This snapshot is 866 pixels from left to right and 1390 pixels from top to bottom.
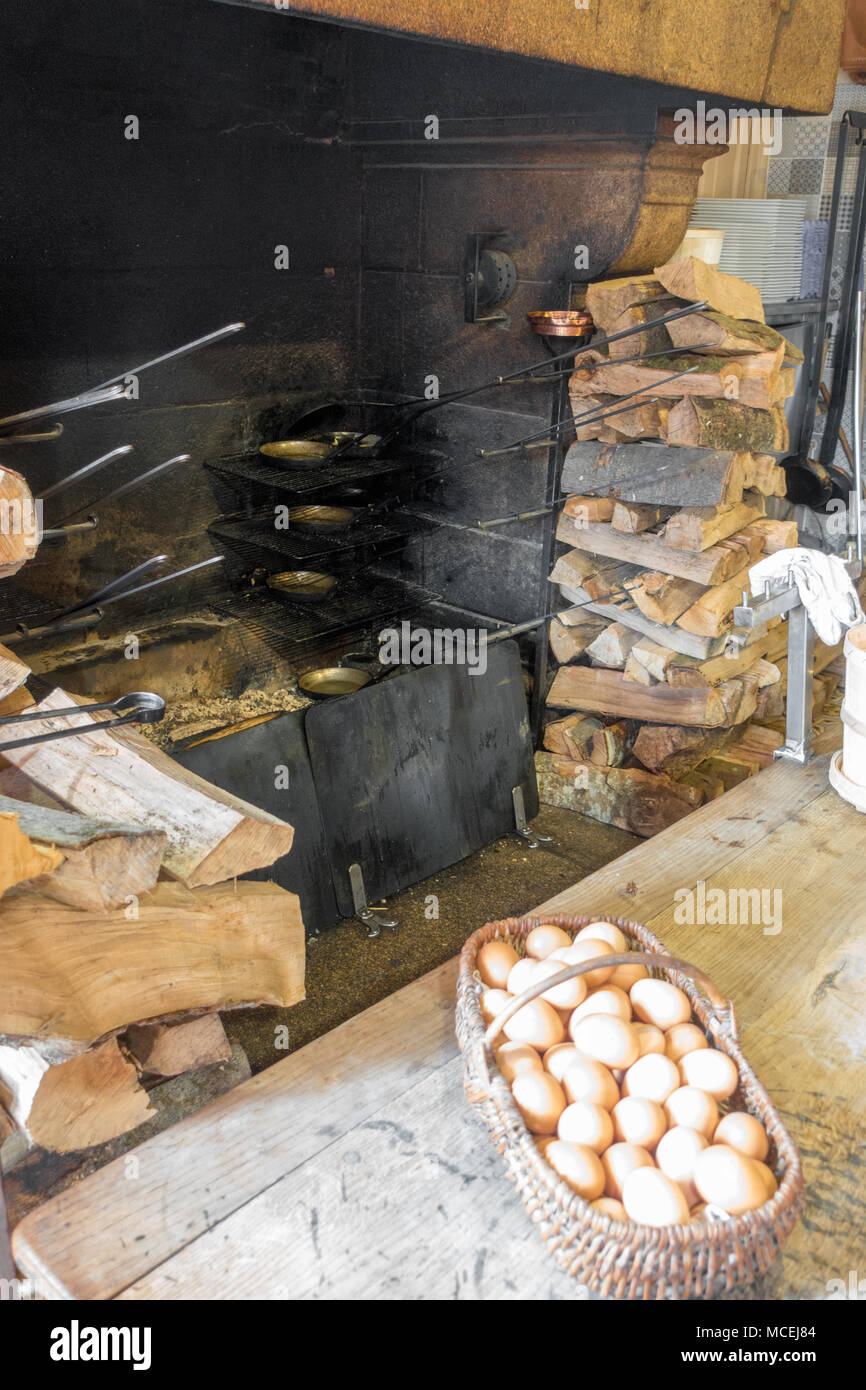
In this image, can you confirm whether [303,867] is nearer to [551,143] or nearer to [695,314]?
[695,314]

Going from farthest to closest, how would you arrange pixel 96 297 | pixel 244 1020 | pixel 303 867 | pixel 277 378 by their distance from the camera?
pixel 277 378 < pixel 96 297 < pixel 303 867 < pixel 244 1020

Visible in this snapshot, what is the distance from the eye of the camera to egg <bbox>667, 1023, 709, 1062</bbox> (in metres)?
1.67

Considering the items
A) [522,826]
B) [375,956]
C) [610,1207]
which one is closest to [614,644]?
[522,826]

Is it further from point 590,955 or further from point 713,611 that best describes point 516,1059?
point 713,611

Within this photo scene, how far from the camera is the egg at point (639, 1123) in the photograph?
1.51m

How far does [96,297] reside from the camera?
3508mm

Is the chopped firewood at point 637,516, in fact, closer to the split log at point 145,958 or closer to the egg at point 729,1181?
the split log at point 145,958

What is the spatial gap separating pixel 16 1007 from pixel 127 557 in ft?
7.96

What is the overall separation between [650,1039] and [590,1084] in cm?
16

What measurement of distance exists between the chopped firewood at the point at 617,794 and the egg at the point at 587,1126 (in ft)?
8.21

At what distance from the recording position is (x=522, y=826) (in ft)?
13.3

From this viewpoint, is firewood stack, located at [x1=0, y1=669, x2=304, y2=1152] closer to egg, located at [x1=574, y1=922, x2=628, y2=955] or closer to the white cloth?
egg, located at [x1=574, y1=922, x2=628, y2=955]

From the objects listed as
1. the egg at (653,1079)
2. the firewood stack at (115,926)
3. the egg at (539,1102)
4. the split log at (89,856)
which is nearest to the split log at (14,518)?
the firewood stack at (115,926)
